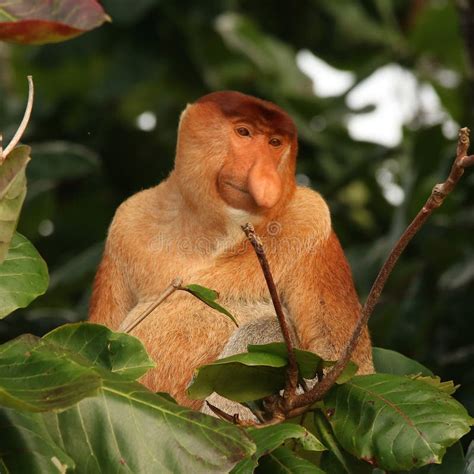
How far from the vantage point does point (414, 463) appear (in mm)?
2725

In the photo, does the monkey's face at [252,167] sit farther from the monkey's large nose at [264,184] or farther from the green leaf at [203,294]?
the green leaf at [203,294]

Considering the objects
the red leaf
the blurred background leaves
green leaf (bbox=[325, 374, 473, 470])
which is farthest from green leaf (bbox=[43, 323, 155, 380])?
the blurred background leaves

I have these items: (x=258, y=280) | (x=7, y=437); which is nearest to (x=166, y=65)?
(x=258, y=280)

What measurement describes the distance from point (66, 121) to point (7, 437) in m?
5.59

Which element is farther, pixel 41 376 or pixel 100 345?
pixel 100 345

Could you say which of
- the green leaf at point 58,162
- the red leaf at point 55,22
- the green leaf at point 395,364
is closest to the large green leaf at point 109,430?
the red leaf at point 55,22

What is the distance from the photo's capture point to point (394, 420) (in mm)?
2805

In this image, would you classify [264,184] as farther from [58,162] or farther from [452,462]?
[58,162]

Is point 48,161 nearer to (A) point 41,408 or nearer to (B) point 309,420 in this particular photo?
(B) point 309,420

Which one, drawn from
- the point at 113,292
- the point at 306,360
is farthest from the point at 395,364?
the point at 113,292

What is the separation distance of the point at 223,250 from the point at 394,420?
1.27m

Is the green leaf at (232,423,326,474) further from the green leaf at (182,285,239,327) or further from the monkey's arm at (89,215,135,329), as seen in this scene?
the monkey's arm at (89,215,135,329)

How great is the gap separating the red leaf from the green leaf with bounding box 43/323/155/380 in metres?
0.84

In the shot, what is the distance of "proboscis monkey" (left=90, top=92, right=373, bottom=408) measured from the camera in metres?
3.78
